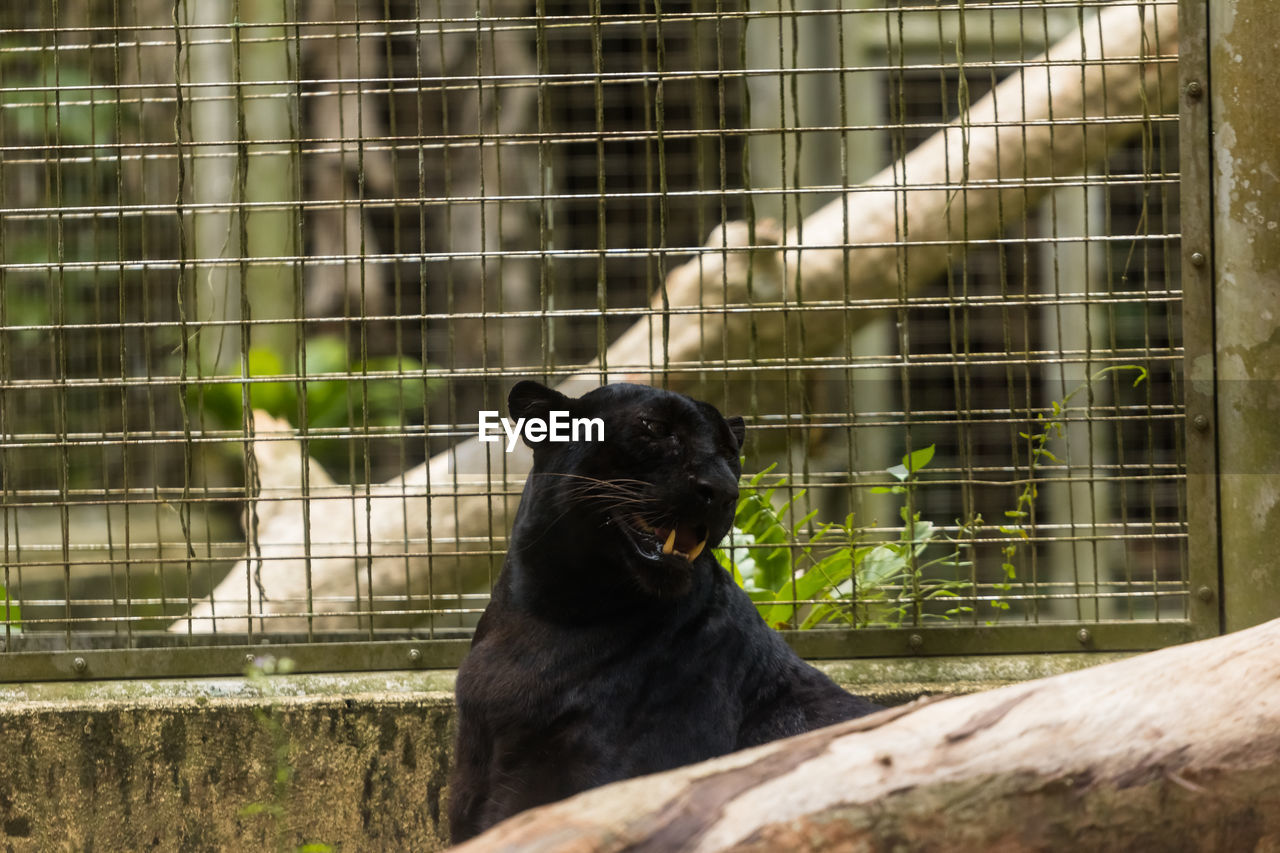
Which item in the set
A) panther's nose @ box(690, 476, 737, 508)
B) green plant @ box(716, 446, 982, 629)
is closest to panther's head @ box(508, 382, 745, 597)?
panther's nose @ box(690, 476, 737, 508)

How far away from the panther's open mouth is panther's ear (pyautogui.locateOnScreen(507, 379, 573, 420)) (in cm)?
27

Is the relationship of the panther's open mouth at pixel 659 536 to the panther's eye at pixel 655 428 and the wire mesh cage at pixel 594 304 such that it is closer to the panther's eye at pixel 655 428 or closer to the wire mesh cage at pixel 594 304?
the panther's eye at pixel 655 428

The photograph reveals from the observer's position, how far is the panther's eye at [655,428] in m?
2.18

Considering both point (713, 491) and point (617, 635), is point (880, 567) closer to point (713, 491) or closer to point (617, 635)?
point (617, 635)

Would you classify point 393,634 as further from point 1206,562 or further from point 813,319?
point 1206,562

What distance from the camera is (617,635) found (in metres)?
2.26

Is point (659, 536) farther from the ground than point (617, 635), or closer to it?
farther from the ground

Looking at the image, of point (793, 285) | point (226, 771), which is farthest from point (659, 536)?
point (793, 285)

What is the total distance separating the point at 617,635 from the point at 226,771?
1510 millimetres

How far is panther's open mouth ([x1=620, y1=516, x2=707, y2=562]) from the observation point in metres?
2.17

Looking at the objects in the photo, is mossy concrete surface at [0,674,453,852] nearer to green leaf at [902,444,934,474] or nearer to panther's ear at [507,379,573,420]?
panther's ear at [507,379,573,420]

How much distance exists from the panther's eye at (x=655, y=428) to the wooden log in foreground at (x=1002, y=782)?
0.77 metres

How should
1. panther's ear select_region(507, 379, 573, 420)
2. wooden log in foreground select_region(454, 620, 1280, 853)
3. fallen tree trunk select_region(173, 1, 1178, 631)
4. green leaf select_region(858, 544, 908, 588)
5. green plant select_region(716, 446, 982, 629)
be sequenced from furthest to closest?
1. fallen tree trunk select_region(173, 1, 1178, 631)
2. green leaf select_region(858, 544, 908, 588)
3. green plant select_region(716, 446, 982, 629)
4. panther's ear select_region(507, 379, 573, 420)
5. wooden log in foreground select_region(454, 620, 1280, 853)

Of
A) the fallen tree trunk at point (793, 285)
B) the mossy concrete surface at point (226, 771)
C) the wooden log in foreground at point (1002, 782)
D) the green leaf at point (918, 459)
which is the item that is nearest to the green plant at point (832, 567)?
the green leaf at point (918, 459)
